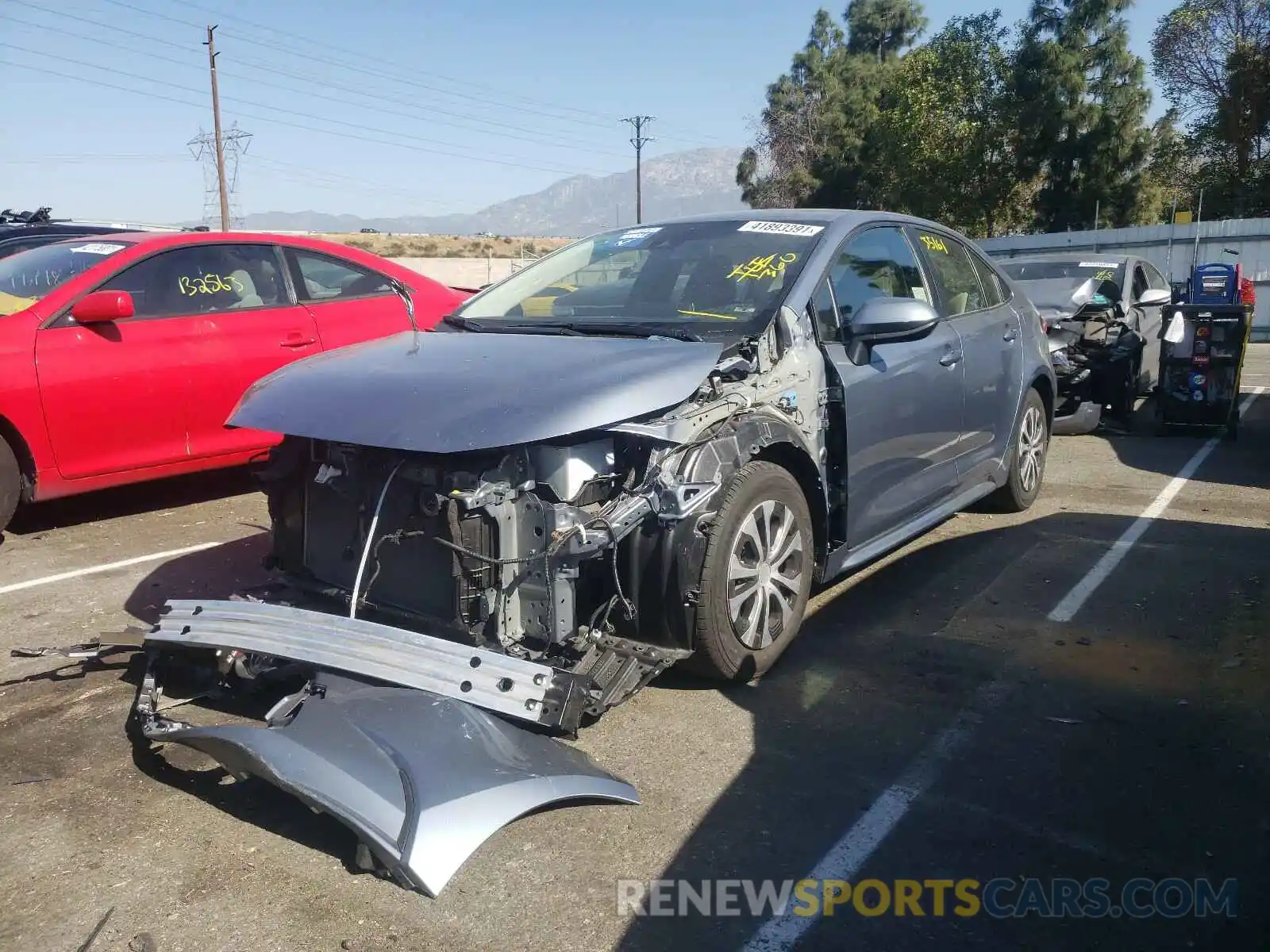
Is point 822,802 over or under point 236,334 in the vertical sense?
under

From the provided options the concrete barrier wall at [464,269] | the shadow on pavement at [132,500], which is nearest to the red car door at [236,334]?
the shadow on pavement at [132,500]

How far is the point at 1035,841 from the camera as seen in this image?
2881 mm

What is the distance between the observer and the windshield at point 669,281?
4176 mm

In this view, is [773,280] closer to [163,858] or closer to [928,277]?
[928,277]

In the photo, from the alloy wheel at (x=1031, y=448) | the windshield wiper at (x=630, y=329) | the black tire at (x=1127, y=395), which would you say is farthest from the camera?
the black tire at (x=1127, y=395)

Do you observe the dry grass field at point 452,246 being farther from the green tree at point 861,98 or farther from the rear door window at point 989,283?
the rear door window at point 989,283

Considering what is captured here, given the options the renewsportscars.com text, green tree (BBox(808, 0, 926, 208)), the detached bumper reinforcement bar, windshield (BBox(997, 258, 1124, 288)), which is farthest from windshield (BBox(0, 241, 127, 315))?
green tree (BBox(808, 0, 926, 208))

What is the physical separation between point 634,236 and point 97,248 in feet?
11.5

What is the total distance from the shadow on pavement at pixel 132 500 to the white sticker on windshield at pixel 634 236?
2829mm

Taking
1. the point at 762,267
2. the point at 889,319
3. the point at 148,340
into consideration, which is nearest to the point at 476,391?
the point at 762,267

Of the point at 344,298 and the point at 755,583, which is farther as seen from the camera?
the point at 344,298

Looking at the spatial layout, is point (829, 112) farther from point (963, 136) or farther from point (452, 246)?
point (452, 246)

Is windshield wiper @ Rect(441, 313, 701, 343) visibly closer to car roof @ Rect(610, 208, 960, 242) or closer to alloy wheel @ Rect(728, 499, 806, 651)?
alloy wheel @ Rect(728, 499, 806, 651)

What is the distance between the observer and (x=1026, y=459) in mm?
6227
